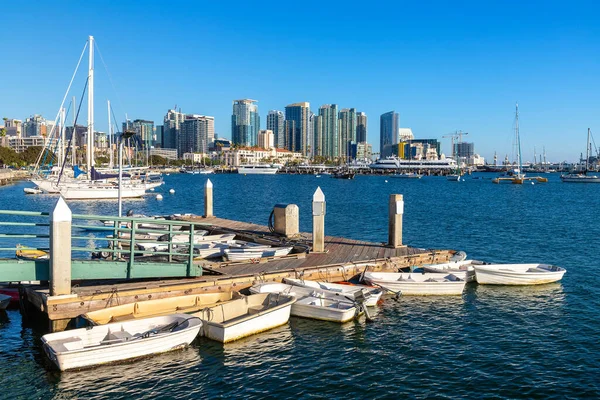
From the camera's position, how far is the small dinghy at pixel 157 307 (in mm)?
13789

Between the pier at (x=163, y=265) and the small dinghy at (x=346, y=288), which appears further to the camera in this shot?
the small dinghy at (x=346, y=288)

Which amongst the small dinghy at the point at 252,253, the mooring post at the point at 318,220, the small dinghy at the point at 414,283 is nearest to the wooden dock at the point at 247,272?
the mooring post at the point at 318,220

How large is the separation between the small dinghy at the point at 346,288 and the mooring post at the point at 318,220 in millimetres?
3946

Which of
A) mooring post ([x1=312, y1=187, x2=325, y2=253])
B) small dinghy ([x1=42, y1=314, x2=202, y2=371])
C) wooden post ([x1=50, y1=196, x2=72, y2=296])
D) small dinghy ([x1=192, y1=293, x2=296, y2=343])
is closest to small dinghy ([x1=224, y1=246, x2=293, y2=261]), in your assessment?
mooring post ([x1=312, y1=187, x2=325, y2=253])

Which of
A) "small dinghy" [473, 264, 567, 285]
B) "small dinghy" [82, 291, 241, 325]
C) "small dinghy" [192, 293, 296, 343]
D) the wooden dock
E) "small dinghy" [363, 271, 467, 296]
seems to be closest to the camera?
"small dinghy" [82, 291, 241, 325]

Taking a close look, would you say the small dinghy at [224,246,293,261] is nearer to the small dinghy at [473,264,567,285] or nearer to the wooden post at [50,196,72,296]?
the wooden post at [50,196,72,296]

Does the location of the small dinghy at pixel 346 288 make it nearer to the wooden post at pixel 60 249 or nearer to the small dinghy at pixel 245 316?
the small dinghy at pixel 245 316

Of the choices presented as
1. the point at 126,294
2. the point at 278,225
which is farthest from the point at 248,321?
the point at 278,225

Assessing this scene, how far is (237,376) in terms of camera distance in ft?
40.2

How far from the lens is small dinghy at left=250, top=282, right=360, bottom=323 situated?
15.9 metres

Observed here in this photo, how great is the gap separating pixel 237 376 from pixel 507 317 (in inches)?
377

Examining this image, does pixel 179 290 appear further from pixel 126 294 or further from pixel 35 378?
pixel 35 378

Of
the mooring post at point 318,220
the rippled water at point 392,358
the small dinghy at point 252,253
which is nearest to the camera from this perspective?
the rippled water at point 392,358

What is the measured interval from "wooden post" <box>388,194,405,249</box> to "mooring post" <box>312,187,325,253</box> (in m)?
3.38
